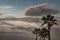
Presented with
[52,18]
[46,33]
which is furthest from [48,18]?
[46,33]

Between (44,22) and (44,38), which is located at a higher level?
(44,22)

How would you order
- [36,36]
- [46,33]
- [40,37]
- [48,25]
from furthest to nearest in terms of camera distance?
1. [36,36]
2. [40,37]
3. [46,33]
4. [48,25]

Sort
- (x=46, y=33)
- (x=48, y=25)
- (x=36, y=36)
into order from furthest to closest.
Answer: (x=36, y=36), (x=46, y=33), (x=48, y=25)

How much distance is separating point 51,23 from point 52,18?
5.53 feet

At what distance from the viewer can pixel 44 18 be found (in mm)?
62438

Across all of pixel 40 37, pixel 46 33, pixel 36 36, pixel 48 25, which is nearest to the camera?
pixel 48 25

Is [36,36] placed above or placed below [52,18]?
below

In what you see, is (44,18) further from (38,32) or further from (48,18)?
(38,32)

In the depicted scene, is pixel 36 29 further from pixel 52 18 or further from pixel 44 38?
pixel 52 18

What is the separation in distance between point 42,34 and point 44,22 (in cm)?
822

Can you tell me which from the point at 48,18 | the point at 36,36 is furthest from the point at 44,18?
the point at 36,36

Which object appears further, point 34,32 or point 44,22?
point 34,32

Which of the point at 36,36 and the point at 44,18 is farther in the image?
the point at 36,36

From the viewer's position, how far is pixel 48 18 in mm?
62156
